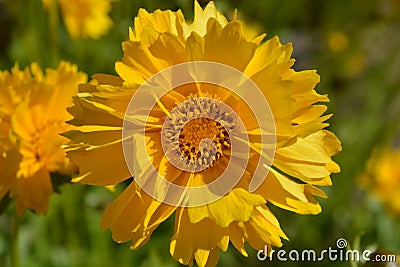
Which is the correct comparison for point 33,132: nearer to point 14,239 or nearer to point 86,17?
point 14,239

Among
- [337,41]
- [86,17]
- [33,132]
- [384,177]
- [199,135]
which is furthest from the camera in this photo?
[337,41]

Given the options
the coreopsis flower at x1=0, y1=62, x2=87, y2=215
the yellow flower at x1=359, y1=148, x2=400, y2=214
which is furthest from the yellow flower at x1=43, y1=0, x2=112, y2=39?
the yellow flower at x1=359, y1=148, x2=400, y2=214

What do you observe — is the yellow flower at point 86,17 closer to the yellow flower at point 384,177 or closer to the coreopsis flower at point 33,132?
the coreopsis flower at point 33,132

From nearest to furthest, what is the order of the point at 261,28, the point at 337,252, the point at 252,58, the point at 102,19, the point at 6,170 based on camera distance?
the point at 252,58 < the point at 6,170 < the point at 337,252 < the point at 102,19 < the point at 261,28

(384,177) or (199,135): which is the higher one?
(199,135)

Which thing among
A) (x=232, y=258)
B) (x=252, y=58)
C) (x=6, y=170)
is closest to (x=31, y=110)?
(x=6, y=170)

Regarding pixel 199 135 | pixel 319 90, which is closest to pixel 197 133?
pixel 199 135

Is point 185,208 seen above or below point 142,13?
below

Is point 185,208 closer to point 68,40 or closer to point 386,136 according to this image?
point 386,136
